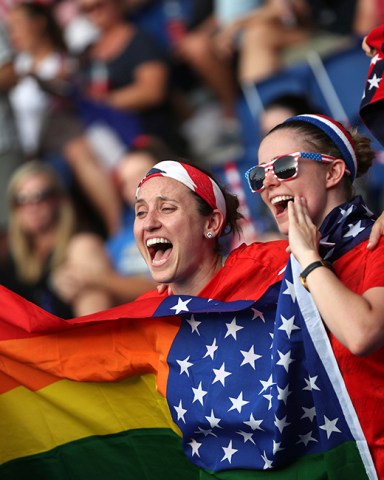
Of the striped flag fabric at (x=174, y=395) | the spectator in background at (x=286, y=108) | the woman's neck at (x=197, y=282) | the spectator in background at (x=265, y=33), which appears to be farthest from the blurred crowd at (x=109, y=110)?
the woman's neck at (x=197, y=282)

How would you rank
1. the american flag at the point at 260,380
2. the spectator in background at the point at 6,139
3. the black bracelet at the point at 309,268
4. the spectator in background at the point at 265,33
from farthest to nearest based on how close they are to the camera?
the spectator in background at the point at 6,139
the spectator in background at the point at 265,33
the american flag at the point at 260,380
the black bracelet at the point at 309,268

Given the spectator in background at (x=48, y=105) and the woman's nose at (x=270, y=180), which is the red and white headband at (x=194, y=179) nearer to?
the woman's nose at (x=270, y=180)

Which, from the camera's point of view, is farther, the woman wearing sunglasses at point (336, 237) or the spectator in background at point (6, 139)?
the spectator in background at point (6, 139)

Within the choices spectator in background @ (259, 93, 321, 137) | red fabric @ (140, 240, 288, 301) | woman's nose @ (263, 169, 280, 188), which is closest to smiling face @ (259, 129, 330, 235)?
woman's nose @ (263, 169, 280, 188)

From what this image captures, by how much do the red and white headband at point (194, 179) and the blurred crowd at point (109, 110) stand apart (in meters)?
3.61

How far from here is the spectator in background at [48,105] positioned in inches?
365

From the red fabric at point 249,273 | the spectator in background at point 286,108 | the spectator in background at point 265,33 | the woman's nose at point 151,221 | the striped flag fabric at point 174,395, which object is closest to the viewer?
the striped flag fabric at point 174,395

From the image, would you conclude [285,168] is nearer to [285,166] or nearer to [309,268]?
[285,166]

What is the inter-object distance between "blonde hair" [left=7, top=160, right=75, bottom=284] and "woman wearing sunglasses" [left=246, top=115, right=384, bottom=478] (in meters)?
5.18

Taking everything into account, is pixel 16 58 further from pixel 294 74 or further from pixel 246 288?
pixel 246 288

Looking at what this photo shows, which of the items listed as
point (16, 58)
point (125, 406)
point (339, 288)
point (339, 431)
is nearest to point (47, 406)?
point (125, 406)

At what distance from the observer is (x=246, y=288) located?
12.9 feet

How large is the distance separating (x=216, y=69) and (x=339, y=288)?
619cm

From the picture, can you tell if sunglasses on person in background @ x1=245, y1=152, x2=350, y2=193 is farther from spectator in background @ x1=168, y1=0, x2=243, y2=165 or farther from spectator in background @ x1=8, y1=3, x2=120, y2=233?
spectator in background @ x1=8, y1=3, x2=120, y2=233
